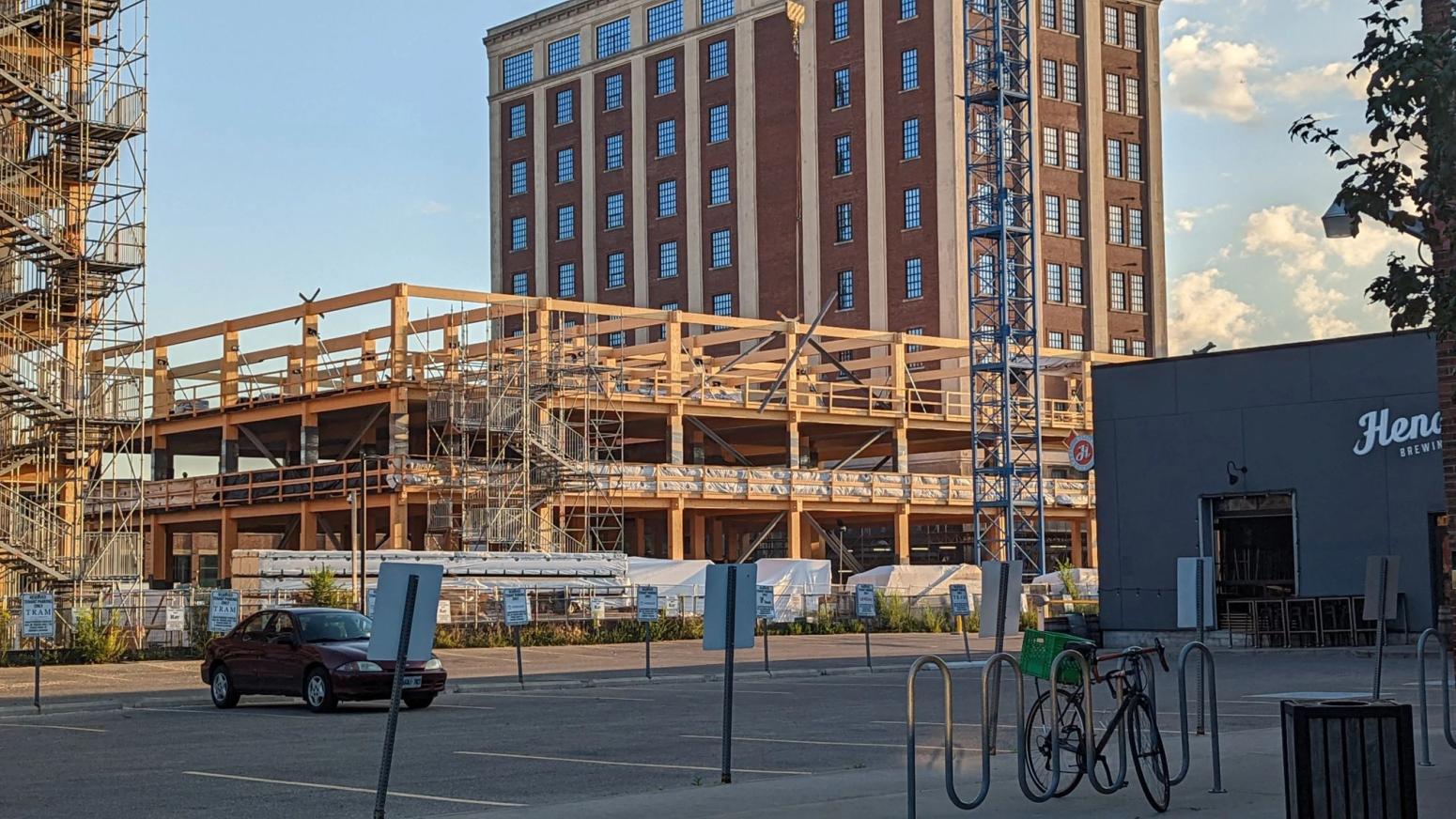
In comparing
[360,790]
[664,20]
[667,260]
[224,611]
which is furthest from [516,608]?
[664,20]

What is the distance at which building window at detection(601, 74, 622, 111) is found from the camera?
314 ft

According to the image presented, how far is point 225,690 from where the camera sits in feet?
85.4

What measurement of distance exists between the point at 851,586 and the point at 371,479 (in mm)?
16538

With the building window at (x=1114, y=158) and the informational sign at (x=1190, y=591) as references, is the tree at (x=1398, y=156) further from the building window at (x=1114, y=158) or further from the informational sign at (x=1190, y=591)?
the building window at (x=1114, y=158)

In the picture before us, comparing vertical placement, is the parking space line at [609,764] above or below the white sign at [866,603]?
below

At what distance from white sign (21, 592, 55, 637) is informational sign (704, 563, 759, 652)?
48.0 feet

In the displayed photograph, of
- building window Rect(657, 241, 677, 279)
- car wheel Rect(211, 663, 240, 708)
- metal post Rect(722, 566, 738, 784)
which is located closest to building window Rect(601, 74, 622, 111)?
building window Rect(657, 241, 677, 279)

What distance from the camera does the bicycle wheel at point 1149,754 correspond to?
12617mm

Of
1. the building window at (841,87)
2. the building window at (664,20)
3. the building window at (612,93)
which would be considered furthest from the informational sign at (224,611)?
the building window at (612,93)

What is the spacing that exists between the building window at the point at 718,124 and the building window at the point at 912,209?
38.0ft

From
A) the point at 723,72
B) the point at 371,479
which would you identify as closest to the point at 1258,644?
the point at 371,479

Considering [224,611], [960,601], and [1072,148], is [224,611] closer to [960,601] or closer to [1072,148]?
[960,601]

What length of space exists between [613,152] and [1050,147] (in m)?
23.7

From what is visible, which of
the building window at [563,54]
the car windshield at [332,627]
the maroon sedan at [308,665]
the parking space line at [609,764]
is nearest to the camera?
the parking space line at [609,764]
